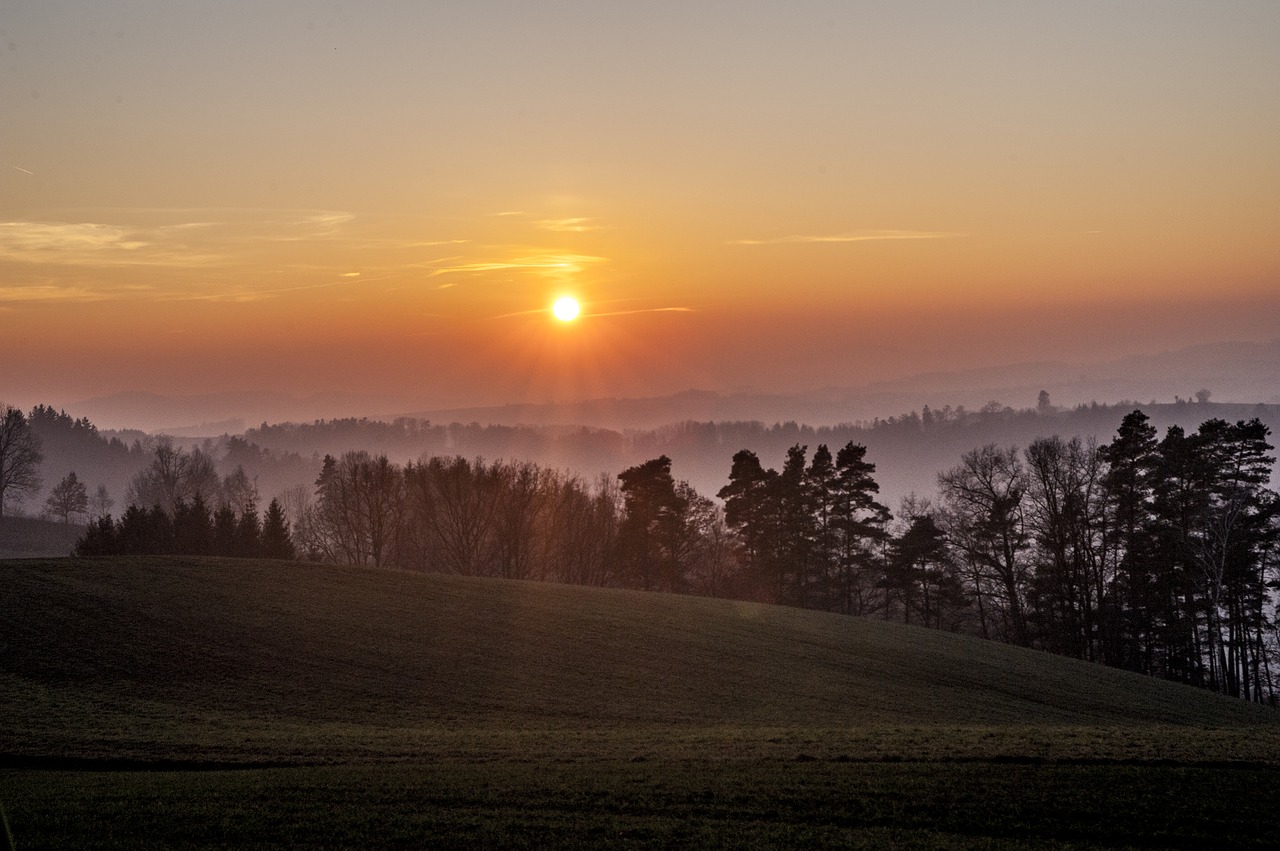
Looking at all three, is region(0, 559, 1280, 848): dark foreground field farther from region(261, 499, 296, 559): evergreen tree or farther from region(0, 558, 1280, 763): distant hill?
region(261, 499, 296, 559): evergreen tree

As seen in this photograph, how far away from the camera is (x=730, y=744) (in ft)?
76.8

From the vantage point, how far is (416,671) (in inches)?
1377

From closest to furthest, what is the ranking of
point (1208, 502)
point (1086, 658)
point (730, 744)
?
point (730, 744) < point (1208, 502) < point (1086, 658)

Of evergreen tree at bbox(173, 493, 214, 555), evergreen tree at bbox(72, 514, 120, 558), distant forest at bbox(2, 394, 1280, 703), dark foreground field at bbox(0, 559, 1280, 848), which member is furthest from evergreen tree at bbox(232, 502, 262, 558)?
dark foreground field at bbox(0, 559, 1280, 848)

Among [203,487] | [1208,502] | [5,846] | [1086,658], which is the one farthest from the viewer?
[203,487]

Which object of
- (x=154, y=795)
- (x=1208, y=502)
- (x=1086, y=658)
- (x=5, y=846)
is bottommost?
(x=1086, y=658)

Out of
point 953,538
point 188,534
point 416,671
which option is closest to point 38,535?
point 188,534

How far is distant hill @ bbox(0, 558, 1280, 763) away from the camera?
26516 mm

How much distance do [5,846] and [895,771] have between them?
16.3 m

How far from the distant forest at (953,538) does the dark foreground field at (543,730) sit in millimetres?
11783

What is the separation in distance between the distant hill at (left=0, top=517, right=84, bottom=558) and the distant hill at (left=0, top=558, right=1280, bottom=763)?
7819 cm

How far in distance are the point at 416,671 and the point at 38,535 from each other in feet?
360

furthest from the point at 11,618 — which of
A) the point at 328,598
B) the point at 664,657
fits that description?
the point at 664,657

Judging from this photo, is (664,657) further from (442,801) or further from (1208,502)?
(1208,502)
